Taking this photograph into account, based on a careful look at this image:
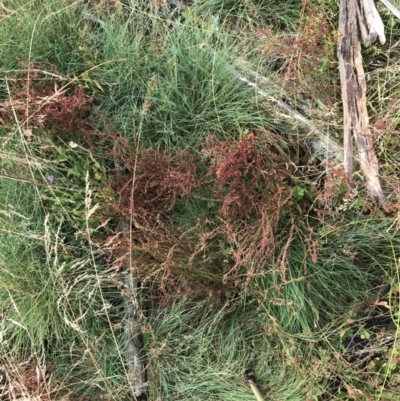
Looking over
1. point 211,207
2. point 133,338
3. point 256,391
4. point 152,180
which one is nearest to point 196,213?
point 211,207

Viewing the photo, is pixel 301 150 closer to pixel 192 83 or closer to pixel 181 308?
pixel 192 83

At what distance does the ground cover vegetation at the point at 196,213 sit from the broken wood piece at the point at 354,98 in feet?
0.21

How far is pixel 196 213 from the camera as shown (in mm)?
2182

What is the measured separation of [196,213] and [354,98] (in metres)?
0.91

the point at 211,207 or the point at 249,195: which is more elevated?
the point at 249,195

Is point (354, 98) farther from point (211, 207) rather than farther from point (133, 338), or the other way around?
point (133, 338)

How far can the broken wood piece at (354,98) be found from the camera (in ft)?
6.63

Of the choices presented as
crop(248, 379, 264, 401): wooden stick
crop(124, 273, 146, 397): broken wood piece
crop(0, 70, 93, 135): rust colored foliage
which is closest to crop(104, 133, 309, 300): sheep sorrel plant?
crop(124, 273, 146, 397): broken wood piece

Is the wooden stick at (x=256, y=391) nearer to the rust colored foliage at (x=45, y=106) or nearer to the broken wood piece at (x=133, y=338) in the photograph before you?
the broken wood piece at (x=133, y=338)

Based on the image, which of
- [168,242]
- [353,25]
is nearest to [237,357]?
[168,242]

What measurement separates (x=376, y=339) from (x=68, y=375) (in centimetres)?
147

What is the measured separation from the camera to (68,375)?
7.13 ft

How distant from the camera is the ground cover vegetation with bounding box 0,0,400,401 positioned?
207 centimetres

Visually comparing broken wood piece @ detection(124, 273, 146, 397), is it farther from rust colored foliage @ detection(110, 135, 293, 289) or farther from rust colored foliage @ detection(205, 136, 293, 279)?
rust colored foliage @ detection(205, 136, 293, 279)
